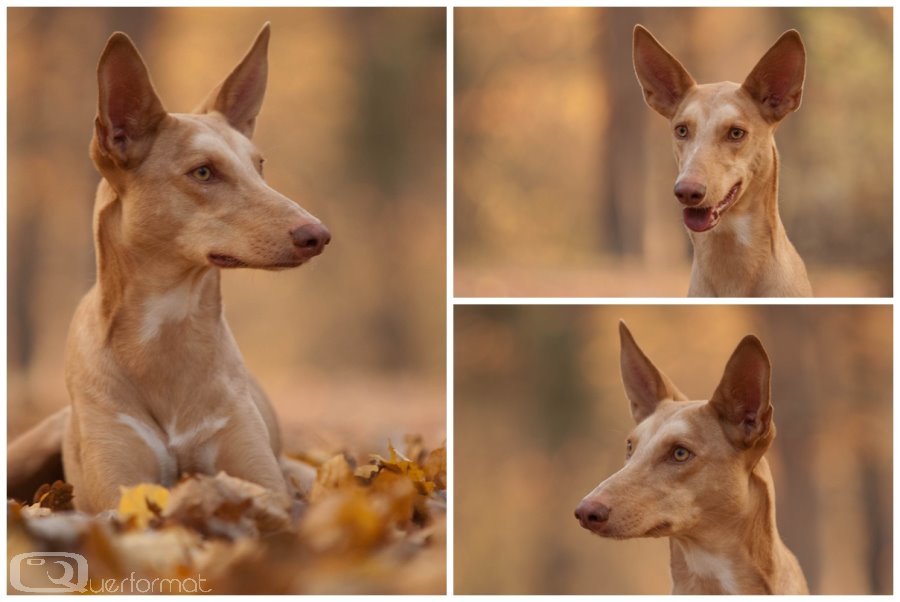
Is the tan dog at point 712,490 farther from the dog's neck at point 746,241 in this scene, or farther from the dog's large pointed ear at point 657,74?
the dog's large pointed ear at point 657,74

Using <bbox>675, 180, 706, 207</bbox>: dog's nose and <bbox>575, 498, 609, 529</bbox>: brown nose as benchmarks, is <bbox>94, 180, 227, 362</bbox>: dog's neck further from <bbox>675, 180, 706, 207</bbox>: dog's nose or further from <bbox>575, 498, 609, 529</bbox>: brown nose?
<bbox>675, 180, 706, 207</bbox>: dog's nose

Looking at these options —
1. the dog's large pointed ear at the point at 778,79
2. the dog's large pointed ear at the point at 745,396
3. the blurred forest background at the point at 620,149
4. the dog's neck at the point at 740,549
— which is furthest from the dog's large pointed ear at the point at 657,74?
the dog's neck at the point at 740,549

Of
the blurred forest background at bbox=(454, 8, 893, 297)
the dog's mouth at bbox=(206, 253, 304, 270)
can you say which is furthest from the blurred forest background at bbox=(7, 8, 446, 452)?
the dog's mouth at bbox=(206, 253, 304, 270)

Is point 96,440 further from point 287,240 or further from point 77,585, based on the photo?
point 287,240

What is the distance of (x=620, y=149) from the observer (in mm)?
5977

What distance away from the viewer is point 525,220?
5.69 metres

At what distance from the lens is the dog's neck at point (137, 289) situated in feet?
13.0

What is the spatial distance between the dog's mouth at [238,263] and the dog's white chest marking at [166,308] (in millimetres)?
252

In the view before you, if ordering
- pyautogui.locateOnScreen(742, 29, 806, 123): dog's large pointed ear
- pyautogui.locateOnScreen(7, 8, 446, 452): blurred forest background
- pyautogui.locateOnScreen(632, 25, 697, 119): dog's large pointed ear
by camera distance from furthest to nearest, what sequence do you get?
pyautogui.locateOnScreen(7, 8, 446, 452): blurred forest background, pyautogui.locateOnScreen(632, 25, 697, 119): dog's large pointed ear, pyautogui.locateOnScreen(742, 29, 806, 123): dog's large pointed ear

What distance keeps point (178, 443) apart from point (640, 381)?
1684 millimetres

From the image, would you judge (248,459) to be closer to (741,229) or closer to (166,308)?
(166,308)

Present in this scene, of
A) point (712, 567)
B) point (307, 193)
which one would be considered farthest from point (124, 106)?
point (307, 193)

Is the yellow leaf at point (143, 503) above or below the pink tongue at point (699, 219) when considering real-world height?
below

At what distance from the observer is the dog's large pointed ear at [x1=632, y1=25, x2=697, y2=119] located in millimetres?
4309
